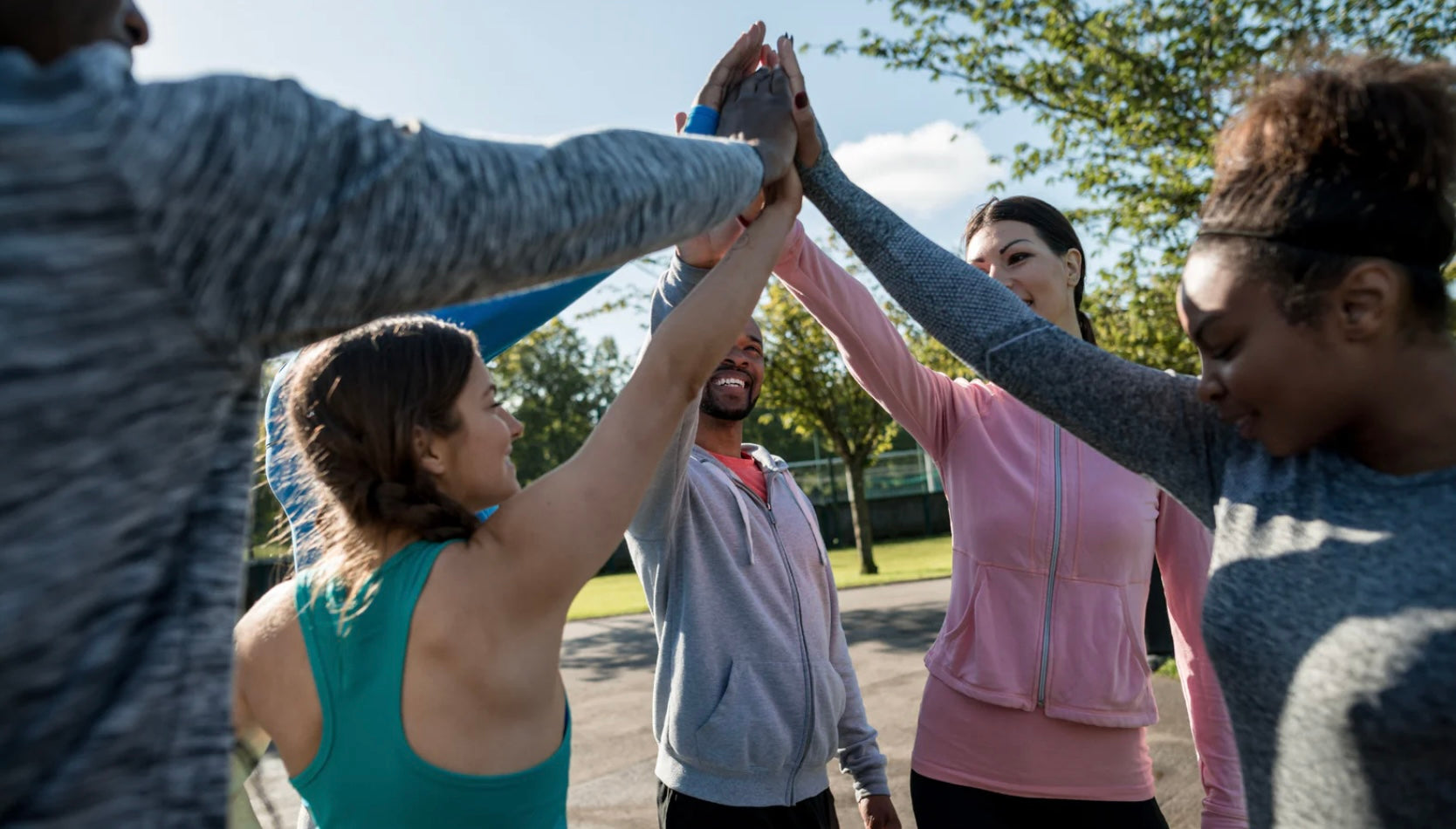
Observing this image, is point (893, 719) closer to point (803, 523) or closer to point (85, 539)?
point (803, 523)

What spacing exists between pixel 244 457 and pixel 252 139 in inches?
13.0

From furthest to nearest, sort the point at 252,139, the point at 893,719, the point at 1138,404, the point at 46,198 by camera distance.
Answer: the point at 893,719 → the point at 1138,404 → the point at 252,139 → the point at 46,198

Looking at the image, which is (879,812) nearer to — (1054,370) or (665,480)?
(665,480)

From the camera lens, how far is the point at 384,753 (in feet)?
5.32

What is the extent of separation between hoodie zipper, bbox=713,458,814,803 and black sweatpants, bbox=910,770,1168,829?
1.35 feet

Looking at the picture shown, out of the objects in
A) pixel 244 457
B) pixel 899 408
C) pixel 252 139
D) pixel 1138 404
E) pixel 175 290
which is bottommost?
pixel 899 408

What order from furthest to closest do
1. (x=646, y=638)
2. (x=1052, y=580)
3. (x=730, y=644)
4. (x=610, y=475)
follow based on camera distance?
(x=646, y=638) → (x=730, y=644) → (x=1052, y=580) → (x=610, y=475)

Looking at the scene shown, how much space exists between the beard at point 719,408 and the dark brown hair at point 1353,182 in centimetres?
207

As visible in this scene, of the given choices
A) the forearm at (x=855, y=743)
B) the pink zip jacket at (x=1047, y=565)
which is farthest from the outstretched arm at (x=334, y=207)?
the forearm at (x=855, y=743)

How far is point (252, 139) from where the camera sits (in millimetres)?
986

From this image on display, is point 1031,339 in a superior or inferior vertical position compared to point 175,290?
inferior

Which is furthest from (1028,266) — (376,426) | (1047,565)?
(376,426)

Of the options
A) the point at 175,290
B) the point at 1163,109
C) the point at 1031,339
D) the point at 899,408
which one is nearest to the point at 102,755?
the point at 175,290

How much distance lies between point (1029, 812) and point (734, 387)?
152 cm
